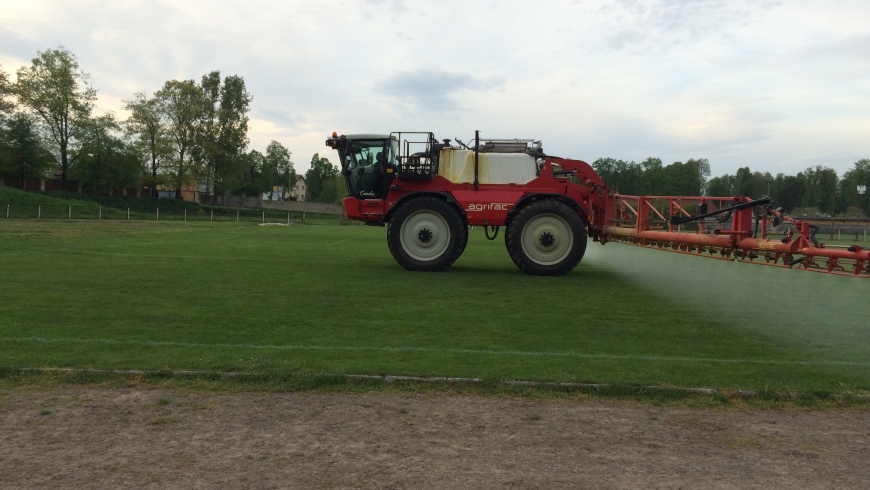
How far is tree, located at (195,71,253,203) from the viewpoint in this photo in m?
85.5

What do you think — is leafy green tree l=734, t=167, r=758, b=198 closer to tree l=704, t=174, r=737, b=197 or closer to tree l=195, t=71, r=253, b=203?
tree l=704, t=174, r=737, b=197

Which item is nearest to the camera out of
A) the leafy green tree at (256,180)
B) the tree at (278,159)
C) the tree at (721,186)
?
the tree at (721,186)

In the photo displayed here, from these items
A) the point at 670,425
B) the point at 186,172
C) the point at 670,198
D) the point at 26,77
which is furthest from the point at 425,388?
the point at 186,172

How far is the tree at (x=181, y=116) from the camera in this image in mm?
82062

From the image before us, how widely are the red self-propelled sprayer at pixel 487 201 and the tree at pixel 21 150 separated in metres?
64.6

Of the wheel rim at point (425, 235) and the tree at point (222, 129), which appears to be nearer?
the wheel rim at point (425, 235)

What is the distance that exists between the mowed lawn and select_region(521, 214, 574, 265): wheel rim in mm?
730

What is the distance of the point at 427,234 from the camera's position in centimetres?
1681

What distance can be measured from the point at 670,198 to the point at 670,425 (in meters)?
10.3

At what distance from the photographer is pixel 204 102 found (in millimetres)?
85250

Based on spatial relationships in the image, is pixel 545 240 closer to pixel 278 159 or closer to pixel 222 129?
pixel 222 129

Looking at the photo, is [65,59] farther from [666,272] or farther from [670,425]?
[670,425]

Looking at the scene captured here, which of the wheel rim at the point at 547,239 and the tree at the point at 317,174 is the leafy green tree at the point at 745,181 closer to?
the wheel rim at the point at 547,239

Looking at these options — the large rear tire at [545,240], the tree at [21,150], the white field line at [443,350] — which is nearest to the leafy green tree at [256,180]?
the tree at [21,150]
